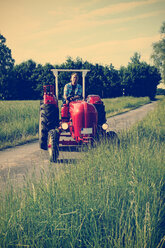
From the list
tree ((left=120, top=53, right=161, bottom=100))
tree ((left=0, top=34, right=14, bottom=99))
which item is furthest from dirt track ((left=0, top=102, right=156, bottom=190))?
tree ((left=120, top=53, right=161, bottom=100))

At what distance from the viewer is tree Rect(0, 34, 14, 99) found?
38938 millimetres

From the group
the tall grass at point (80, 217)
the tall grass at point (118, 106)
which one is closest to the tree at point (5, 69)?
the tall grass at point (118, 106)

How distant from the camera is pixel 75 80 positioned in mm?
5504

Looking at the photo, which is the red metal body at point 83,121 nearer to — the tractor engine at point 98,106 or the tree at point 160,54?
the tractor engine at point 98,106

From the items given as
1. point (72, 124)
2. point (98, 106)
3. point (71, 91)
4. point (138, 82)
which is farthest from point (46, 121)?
point (138, 82)

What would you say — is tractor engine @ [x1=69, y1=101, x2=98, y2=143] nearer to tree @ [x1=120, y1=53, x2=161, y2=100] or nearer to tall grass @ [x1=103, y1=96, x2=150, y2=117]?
tall grass @ [x1=103, y1=96, x2=150, y2=117]

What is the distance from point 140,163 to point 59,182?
4.01ft

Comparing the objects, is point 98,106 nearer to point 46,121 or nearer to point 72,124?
point 72,124

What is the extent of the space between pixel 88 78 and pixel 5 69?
14.4 m

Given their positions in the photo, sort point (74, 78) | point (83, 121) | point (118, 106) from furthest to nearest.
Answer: point (118, 106) < point (74, 78) < point (83, 121)

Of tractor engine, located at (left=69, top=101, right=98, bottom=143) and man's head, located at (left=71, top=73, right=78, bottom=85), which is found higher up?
man's head, located at (left=71, top=73, right=78, bottom=85)

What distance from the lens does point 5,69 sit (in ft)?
131

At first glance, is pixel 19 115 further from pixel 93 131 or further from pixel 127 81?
pixel 127 81

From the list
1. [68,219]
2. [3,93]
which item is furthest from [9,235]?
[3,93]
